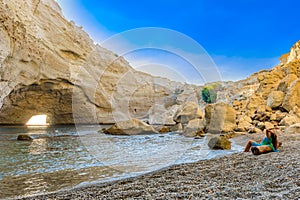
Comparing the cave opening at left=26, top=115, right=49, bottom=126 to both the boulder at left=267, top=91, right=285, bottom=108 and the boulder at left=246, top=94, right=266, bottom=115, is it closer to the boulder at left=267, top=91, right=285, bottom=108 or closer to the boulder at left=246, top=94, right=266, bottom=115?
the boulder at left=246, top=94, right=266, bottom=115

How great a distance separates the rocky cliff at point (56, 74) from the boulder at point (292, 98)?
1398 cm

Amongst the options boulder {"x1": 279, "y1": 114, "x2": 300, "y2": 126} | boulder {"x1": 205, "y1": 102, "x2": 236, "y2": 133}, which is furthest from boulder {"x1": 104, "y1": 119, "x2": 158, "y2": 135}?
boulder {"x1": 279, "y1": 114, "x2": 300, "y2": 126}

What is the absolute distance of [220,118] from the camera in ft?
58.1

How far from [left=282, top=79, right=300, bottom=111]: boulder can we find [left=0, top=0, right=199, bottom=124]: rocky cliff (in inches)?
551

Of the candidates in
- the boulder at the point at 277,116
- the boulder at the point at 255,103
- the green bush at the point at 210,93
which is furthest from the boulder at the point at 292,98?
the green bush at the point at 210,93

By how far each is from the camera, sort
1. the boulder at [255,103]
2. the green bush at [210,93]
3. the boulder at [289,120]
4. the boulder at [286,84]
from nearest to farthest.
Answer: the boulder at [289,120]
the boulder at [286,84]
the boulder at [255,103]
the green bush at [210,93]

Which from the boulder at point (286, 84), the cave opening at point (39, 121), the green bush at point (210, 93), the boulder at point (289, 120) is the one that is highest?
the green bush at point (210, 93)

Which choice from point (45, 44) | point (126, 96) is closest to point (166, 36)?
point (45, 44)

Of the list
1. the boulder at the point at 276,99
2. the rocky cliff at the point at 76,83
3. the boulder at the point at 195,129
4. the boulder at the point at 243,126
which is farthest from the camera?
the boulder at the point at 276,99

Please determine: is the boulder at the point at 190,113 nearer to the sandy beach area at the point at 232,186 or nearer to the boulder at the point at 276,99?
the boulder at the point at 276,99

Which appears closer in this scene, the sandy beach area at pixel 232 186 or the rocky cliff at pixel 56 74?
the sandy beach area at pixel 232 186

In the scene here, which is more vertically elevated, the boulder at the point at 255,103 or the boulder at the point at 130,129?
the boulder at the point at 255,103

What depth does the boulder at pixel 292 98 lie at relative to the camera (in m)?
16.9

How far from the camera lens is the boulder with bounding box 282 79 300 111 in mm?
16859
